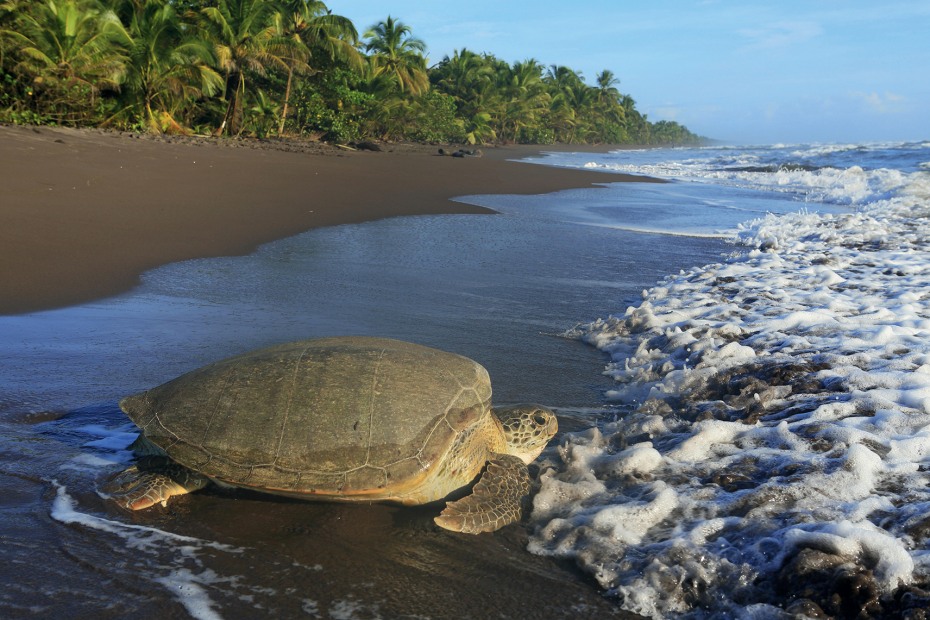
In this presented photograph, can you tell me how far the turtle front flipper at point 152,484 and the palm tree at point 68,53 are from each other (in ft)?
53.7

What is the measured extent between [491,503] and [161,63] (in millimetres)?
19327

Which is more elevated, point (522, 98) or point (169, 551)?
point (522, 98)

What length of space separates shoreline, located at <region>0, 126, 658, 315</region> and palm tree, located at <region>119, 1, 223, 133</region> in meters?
3.20

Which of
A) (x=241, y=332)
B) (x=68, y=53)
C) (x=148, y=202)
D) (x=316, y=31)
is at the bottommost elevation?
(x=241, y=332)

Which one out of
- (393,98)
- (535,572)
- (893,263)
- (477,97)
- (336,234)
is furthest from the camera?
(477,97)

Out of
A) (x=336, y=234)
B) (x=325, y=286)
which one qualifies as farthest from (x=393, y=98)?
(x=325, y=286)

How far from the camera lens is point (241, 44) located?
22.0m

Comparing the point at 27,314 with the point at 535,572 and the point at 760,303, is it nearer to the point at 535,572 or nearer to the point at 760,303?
the point at 535,572

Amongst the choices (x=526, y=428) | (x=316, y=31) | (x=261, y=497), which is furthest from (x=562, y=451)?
(x=316, y=31)

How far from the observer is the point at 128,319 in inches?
198

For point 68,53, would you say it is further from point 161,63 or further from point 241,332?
point 241,332

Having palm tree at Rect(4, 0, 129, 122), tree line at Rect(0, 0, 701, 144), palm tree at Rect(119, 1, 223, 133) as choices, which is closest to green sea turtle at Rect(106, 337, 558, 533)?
tree line at Rect(0, 0, 701, 144)

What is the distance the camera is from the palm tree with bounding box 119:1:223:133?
18359mm

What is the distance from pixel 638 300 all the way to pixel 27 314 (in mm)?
5026
